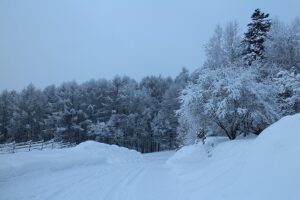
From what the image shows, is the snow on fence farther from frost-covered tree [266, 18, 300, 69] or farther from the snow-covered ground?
frost-covered tree [266, 18, 300, 69]

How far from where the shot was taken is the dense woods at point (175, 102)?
78.8 ft

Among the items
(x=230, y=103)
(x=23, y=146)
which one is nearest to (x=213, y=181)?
(x=230, y=103)

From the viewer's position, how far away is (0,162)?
550 inches

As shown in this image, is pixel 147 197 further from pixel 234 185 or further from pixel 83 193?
pixel 234 185

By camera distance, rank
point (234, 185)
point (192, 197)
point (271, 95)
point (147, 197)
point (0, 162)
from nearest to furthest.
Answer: point (234, 185), point (192, 197), point (147, 197), point (0, 162), point (271, 95)

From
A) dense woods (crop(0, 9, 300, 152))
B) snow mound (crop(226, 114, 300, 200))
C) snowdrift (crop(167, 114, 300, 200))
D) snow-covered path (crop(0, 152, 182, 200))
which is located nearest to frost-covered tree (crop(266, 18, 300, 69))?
dense woods (crop(0, 9, 300, 152))

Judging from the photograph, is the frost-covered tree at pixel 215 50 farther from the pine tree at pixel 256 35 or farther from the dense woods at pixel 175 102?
the pine tree at pixel 256 35

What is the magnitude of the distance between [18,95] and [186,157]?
5233cm

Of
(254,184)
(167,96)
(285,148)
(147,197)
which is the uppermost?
(167,96)

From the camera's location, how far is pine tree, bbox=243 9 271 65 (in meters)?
34.4

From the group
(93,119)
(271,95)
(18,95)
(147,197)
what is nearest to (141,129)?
(93,119)

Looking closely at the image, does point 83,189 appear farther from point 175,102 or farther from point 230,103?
point 175,102

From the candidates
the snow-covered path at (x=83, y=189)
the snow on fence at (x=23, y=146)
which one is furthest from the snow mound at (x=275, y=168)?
the snow on fence at (x=23, y=146)

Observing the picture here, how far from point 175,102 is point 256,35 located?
104ft
